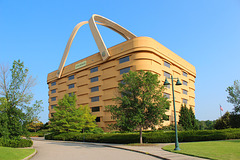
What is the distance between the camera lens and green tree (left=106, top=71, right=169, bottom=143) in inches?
901

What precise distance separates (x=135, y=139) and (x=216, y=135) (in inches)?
385

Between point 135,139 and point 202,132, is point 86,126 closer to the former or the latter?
point 135,139

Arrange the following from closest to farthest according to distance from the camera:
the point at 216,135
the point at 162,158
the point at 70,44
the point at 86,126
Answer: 1. the point at 162,158
2. the point at 216,135
3. the point at 86,126
4. the point at 70,44

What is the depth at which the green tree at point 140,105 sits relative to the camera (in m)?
22.9

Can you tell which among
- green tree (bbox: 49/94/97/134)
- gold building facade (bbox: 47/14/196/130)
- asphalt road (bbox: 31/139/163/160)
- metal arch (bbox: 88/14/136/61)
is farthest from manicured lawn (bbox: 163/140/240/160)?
metal arch (bbox: 88/14/136/61)

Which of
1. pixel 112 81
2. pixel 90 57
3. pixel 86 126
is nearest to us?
pixel 86 126

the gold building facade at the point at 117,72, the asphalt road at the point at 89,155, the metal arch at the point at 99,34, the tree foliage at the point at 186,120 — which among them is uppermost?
the metal arch at the point at 99,34

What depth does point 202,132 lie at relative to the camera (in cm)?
2486

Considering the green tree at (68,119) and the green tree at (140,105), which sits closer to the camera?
the green tree at (140,105)

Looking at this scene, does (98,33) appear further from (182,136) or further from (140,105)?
(182,136)

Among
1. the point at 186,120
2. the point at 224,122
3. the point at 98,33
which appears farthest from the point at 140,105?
the point at 224,122

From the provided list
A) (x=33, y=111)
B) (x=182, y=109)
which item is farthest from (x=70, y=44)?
(x=33, y=111)

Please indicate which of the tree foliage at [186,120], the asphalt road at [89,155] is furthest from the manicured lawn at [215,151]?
the tree foliage at [186,120]

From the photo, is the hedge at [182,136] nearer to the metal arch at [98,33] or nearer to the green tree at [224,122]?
the green tree at [224,122]
